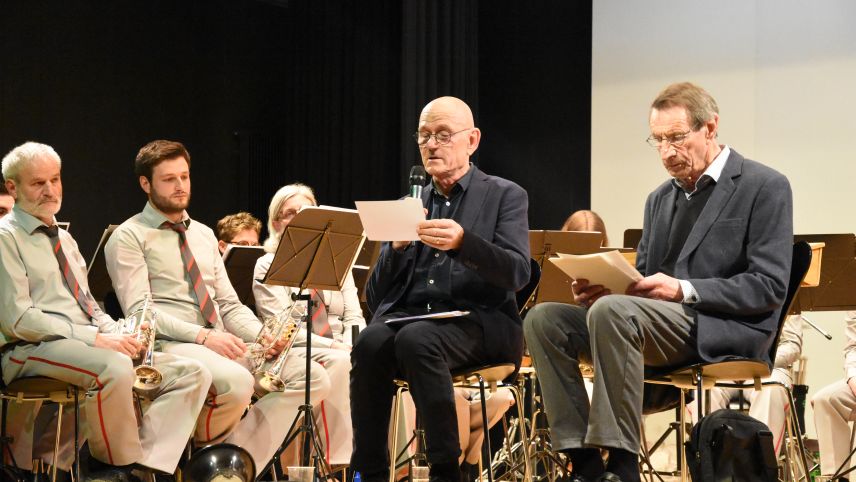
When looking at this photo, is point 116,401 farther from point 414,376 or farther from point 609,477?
point 609,477

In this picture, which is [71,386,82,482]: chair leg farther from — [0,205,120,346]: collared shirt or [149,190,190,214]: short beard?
[149,190,190,214]: short beard

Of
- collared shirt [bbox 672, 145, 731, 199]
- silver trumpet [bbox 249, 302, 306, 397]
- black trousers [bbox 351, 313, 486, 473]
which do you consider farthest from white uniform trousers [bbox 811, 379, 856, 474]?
silver trumpet [bbox 249, 302, 306, 397]

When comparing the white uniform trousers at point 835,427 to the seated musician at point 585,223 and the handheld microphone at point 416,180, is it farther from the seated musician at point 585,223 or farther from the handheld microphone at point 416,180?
the handheld microphone at point 416,180

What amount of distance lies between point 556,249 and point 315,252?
4.37 feet

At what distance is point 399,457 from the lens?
4742 mm

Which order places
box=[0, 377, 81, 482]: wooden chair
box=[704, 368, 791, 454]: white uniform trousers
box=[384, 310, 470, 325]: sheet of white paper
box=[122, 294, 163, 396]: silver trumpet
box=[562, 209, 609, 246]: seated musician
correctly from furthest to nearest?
box=[562, 209, 609, 246]: seated musician < box=[704, 368, 791, 454]: white uniform trousers < box=[122, 294, 163, 396]: silver trumpet < box=[0, 377, 81, 482]: wooden chair < box=[384, 310, 470, 325]: sheet of white paper

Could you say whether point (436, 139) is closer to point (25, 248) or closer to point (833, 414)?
point (25, 248)

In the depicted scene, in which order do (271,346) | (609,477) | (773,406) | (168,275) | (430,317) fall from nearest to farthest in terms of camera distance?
(609,477), (430,317), (168,275), (271,346), (773,406)

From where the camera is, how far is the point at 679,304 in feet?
10.8

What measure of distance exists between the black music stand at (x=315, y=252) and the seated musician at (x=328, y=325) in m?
0.72

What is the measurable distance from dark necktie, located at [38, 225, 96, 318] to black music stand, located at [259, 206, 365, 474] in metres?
0.91

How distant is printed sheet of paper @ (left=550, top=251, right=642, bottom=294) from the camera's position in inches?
123

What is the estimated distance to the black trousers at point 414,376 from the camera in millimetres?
3326

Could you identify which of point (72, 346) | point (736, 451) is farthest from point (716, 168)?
point (72, 346)
